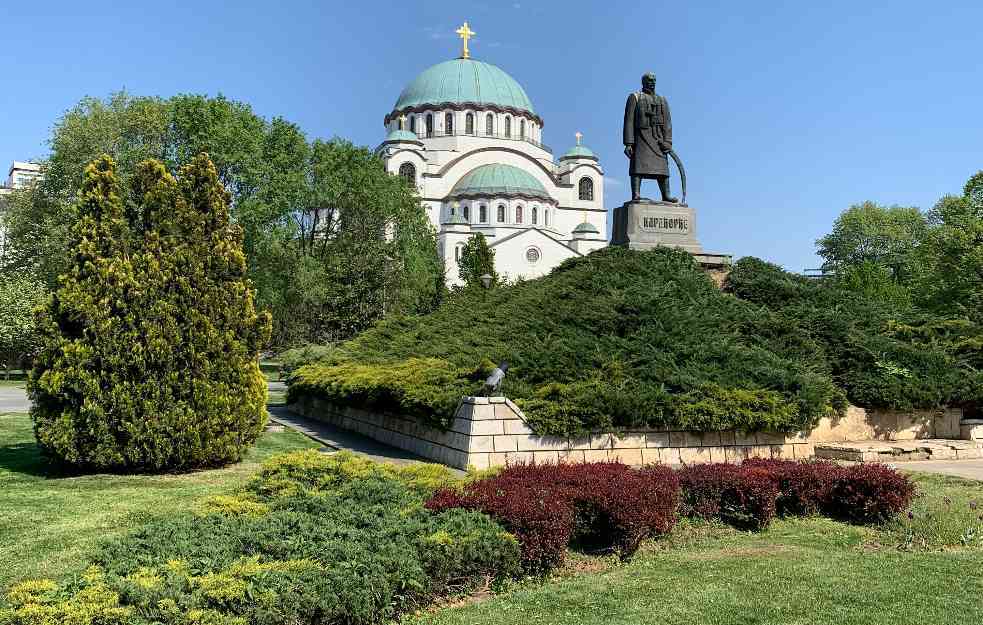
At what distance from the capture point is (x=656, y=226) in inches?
637

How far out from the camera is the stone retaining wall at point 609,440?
367 inches

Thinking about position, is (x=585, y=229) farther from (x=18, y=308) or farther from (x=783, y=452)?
(x=783, y=452)

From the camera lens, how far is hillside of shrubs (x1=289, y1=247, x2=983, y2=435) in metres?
9.88

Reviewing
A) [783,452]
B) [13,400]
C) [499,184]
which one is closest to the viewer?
[783,452]

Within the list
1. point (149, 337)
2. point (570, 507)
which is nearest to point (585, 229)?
point (149, 337)

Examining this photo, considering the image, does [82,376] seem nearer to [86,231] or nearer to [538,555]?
[86,231]

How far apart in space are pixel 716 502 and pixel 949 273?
89.8 feet

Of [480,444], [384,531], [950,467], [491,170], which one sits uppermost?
[491,170]

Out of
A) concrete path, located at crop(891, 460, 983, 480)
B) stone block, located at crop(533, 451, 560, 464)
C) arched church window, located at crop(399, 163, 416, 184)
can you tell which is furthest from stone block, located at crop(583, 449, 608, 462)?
arched church window, located at crop(399, 163, 416, 184)

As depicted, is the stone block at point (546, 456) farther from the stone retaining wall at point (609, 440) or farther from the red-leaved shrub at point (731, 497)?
the red-leaved shrub at point (731, 497)

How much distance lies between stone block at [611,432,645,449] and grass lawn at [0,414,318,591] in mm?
4327

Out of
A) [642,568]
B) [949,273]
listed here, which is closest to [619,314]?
[642,568]

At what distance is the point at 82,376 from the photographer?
29.6 feet

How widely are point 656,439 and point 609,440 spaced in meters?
0.62
